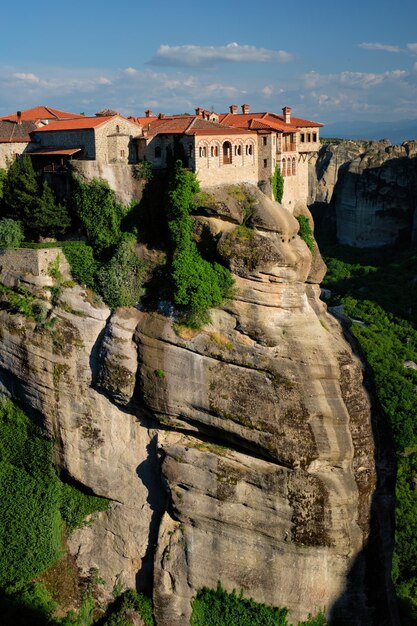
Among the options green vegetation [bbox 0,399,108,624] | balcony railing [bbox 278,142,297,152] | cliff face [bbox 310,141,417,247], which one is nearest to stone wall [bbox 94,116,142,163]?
balcony railing [bbox 278,142,297,152]

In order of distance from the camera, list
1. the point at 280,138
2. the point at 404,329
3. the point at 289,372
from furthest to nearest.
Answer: the point at 404,329 → the point at 280,138 → the point at 289,372

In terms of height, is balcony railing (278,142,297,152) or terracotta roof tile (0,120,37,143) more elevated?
terracotta roof tile (0,120,37,143)

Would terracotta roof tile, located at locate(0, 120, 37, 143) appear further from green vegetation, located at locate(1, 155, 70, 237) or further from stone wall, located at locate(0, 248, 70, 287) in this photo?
stone wall, located at locate(0, 248, 70, 287)

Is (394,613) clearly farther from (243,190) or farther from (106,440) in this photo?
(243,190)

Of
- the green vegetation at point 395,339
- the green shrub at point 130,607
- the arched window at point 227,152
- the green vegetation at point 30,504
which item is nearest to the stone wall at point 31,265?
the green vegetation at point 30,504

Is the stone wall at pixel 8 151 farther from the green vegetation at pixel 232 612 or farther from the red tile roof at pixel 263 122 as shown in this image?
the green vegetation at pixel 232 612

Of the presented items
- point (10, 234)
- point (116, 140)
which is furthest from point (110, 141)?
point (10, 234)

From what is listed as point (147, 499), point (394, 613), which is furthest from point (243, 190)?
point (394, 613)
